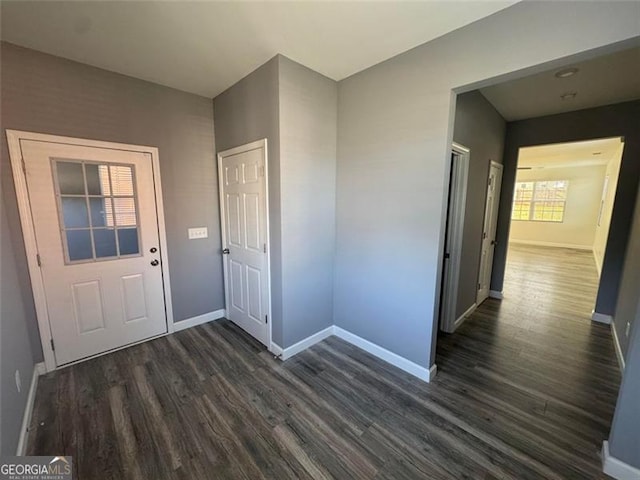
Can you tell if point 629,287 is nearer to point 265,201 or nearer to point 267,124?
point 265,201

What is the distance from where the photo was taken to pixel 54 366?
235 centimetres

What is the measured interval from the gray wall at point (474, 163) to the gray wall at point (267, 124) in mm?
1805

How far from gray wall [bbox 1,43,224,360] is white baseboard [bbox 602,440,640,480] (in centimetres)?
353

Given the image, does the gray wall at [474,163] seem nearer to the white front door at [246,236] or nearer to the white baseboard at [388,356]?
the white baseboard at [388,356]

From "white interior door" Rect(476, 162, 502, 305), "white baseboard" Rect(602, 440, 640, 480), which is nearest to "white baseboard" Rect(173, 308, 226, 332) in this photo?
"white baseboard" Rect(602, 440, 640, 480)

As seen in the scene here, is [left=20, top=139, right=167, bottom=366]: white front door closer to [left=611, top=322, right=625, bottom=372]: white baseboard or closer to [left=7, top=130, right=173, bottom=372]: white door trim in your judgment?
[left=7, top=130, right=173, bottom=372]: white door trim

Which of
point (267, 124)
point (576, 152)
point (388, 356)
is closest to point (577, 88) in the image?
point (267, 124)

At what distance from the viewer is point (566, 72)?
2.39 meters

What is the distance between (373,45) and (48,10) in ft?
7.10

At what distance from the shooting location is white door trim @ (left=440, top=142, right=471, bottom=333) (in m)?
2.81

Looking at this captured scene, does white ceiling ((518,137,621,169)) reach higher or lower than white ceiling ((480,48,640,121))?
lower

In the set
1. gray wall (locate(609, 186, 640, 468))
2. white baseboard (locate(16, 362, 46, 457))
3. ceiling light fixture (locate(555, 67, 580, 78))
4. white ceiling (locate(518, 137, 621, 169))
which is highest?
ceiling light fixture (locate(555, 67, 580, 78))

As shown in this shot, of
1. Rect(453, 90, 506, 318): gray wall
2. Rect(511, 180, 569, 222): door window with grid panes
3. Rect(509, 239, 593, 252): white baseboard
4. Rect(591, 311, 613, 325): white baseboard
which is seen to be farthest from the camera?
Rect(511, 180, 569, 222): door window with grid panes

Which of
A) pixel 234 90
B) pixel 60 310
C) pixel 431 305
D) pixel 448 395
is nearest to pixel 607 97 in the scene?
pixel 431 305
